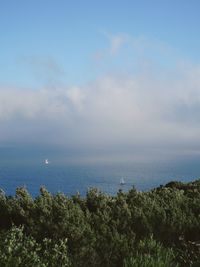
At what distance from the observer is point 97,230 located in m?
13.1

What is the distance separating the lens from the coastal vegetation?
11188 mm

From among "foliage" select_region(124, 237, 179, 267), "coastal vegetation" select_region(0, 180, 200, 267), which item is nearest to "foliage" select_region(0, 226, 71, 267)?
"coastal vegetation" select_region(0, 180, 200, 267)

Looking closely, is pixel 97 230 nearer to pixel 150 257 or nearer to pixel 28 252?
pixel 150 257

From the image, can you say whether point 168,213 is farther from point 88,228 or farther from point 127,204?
point 88,228

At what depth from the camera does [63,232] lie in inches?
499

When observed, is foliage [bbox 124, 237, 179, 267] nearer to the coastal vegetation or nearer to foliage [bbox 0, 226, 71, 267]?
the coastal vegetation

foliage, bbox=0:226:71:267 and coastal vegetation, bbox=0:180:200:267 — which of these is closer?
foliage, bbox=0:226:71:267

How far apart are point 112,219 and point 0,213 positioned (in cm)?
272

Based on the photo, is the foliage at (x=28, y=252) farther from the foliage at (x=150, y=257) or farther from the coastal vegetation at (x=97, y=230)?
the foliage at (x=150, y=257)

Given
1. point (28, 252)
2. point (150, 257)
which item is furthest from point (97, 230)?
point (28, 252)

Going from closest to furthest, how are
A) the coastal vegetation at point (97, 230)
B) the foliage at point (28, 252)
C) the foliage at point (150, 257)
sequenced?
the foliage at point (28, 252) < the foliage at point (150, 257) < the coastal vegetation at point (97, 230)

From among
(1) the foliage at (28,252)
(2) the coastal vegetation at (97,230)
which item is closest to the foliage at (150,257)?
(2) the coastal vegetation at (97,230)

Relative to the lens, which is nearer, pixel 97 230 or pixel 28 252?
pixel 28 252

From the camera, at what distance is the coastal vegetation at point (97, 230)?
11188 mm
